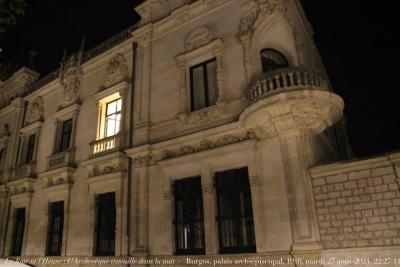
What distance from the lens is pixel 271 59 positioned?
1176 cm

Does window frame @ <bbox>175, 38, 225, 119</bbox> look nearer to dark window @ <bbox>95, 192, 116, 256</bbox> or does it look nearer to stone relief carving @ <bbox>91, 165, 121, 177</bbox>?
stone relief carving @ <bbox>91, 165, 121, 177</bbox>

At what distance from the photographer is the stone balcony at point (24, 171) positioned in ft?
54.9

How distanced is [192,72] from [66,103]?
803 cm

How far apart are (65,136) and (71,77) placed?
126 inches

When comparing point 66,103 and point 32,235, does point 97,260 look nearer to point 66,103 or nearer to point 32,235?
point 32,235

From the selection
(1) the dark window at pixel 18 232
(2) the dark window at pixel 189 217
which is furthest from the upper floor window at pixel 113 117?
(1) the dark window at pixel 18 232

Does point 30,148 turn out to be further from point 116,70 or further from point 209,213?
point 209,213

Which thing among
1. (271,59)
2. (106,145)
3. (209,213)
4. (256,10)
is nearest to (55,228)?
(106,145)

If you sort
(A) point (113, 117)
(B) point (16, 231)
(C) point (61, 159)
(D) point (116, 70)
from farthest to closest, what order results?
(B) point (16, 231) → (C) point (61, 159) → (D) point (116, 70) → (A) point (113, 117)

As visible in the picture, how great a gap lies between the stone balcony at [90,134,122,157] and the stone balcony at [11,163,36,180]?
4.78m

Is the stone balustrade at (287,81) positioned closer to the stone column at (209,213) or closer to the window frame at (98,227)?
the stone column at (209,213)

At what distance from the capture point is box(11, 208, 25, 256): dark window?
1650 cm

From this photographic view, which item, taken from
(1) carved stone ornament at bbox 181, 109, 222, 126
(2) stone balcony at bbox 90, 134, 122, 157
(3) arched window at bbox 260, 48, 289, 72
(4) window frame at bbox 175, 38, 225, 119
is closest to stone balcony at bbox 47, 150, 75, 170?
(2) stone balcony at bbox 90, 134, 122, 157

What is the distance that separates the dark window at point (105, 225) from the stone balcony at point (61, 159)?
2660mm
